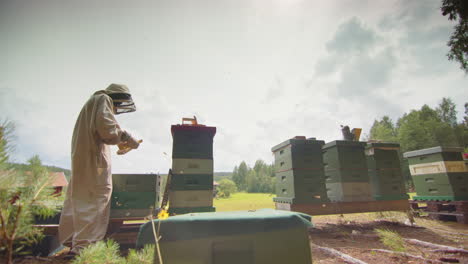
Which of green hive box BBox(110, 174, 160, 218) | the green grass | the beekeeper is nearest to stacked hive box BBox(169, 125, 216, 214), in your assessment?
green hive box BBox(110, 174, 160, 218)

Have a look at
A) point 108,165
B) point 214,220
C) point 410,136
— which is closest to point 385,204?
point 214,220

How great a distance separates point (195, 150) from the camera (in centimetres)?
387

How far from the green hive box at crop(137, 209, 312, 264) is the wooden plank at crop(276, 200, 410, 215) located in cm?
370

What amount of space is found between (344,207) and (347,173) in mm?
890

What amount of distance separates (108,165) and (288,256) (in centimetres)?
244

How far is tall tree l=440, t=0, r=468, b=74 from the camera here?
5781mm

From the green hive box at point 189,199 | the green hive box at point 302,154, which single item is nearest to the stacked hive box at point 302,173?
the green hive box at point 302,154

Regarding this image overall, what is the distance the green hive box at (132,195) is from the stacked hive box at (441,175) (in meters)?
8.18

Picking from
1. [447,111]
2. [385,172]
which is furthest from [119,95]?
[447,111]

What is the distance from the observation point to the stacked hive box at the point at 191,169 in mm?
3576

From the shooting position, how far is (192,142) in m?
3.91

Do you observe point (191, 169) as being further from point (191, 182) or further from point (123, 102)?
point (123, 102)

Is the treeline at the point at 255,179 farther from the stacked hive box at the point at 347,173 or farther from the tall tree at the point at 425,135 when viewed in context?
the stacked hive box at the point at 347,173

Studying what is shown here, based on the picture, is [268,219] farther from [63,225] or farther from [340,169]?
[340,169]
